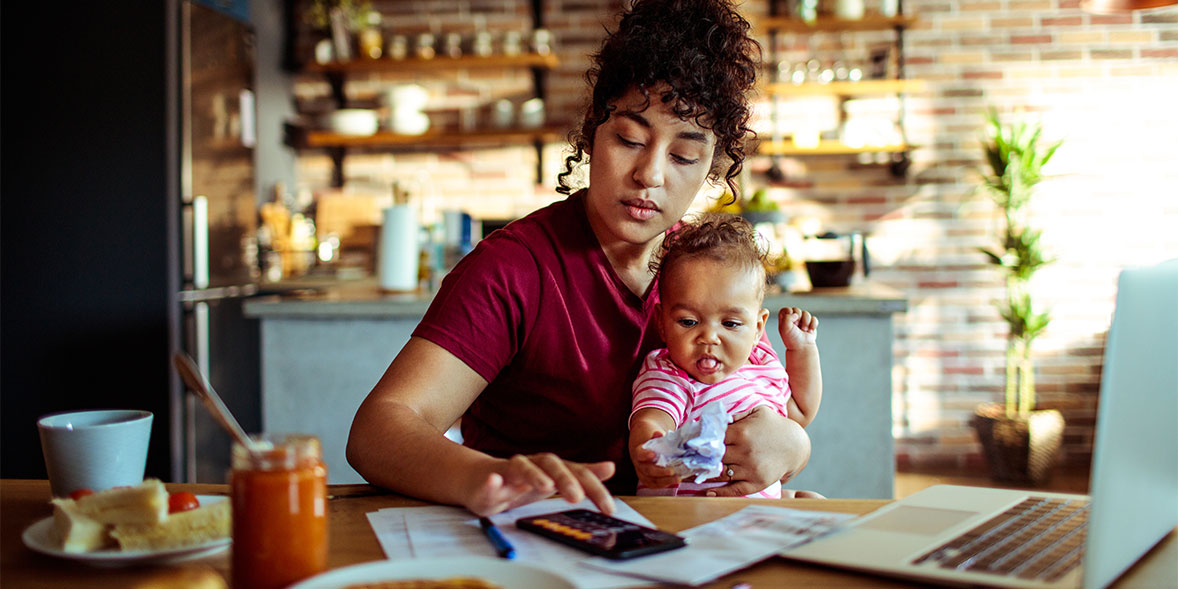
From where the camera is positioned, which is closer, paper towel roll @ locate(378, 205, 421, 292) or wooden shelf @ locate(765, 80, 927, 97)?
paper towel roll @ locate(378, 205, 421, 292)

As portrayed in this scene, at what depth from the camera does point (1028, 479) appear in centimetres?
398

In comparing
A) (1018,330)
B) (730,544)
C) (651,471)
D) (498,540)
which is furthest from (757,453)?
(1018,330)

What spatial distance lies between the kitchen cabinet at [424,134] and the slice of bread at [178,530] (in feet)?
12.6

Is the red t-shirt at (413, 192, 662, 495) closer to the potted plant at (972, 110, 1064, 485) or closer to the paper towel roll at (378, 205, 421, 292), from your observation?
the paper towel roll at (378, 205, 421, 292)

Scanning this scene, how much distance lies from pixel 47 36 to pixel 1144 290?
3626 millimetres

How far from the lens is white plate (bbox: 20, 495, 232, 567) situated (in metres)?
0.81

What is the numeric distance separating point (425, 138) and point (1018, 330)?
9.91 feet

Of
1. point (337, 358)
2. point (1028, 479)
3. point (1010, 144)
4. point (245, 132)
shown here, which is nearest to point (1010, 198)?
point (1010, 144)

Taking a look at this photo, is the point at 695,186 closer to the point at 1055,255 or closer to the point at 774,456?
the point at 774,456

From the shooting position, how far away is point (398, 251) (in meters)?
3.01

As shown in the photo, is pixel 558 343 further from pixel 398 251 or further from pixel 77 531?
pixel 398 251

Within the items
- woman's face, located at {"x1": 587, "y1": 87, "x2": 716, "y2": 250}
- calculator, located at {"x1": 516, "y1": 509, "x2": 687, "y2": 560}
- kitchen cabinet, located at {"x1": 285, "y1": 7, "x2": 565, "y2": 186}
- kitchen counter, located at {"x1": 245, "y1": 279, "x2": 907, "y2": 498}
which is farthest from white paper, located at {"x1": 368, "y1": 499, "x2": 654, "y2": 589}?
kitchen cabinet, located at {"x1": 285, "y1": 7, "x2": 565, "y2": 186}

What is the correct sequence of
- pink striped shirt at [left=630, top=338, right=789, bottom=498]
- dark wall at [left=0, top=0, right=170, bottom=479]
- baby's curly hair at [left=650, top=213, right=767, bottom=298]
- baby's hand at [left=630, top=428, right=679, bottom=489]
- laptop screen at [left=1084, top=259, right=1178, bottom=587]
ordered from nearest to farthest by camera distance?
laptop screen at [left=1084, top=259, right=1178, bottom=587] → baby's hand at [left=630, top=428, right=679, bottom=489] → pink striped shirt at [left=630, top=338, right=789, bottom=498] → baby's curly hair at [left=650, top=213, right=767, bottom=298] → dark wall at [left=0, top=0, right=170, bottom=479]

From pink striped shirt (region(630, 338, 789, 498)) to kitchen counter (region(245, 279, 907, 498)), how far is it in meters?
1.10
